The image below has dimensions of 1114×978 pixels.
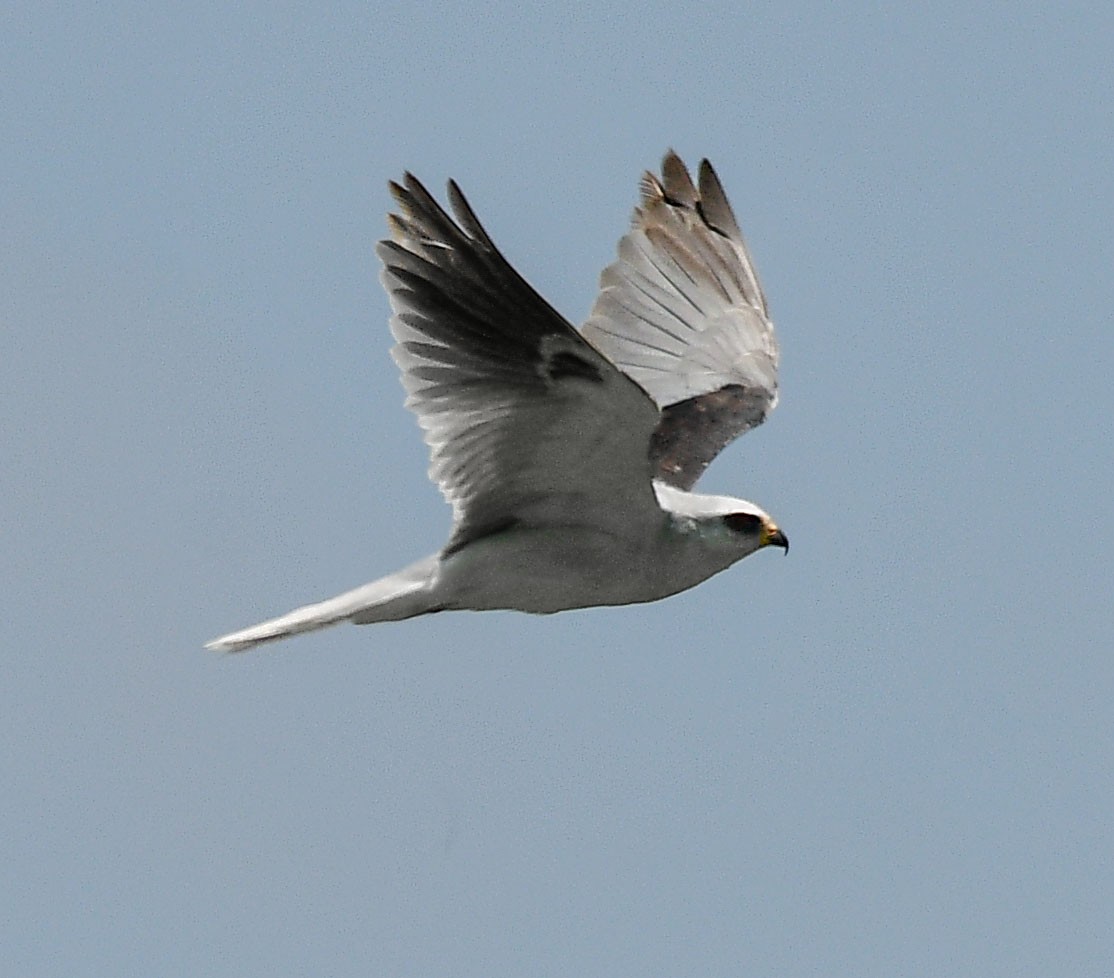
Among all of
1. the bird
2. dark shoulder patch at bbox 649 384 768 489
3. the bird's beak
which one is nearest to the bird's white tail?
the bird

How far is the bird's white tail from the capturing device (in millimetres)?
8977

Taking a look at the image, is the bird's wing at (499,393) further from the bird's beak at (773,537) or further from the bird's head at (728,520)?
the bird's beak at (773,537)

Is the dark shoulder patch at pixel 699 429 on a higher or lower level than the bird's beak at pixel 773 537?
higher

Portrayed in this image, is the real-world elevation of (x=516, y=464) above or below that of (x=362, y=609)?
above

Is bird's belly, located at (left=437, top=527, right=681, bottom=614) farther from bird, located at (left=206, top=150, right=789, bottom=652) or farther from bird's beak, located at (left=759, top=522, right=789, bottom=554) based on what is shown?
bird's beak, located at (left=759, top=522, right=789, bottom=554)

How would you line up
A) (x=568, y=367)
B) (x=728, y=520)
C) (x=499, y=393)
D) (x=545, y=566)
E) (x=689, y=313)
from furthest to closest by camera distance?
(x=689, y=313) < (x=728, y=520) < (x=545, y=566) < (x=499, y=393) < (x=568, y=367)

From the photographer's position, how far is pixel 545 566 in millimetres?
9133

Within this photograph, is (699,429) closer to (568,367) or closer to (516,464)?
(516,464)

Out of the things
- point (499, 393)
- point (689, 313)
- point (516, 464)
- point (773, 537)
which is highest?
point (689, 313)

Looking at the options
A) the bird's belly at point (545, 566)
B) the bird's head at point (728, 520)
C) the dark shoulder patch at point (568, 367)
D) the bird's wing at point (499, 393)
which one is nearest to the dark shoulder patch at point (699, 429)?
the bird's head at point (728, 520)

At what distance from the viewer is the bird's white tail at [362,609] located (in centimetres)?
898

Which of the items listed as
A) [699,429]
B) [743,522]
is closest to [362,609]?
[743,522]

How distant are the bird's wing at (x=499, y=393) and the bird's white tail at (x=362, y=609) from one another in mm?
248

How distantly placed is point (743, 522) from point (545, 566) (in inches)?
35.3
